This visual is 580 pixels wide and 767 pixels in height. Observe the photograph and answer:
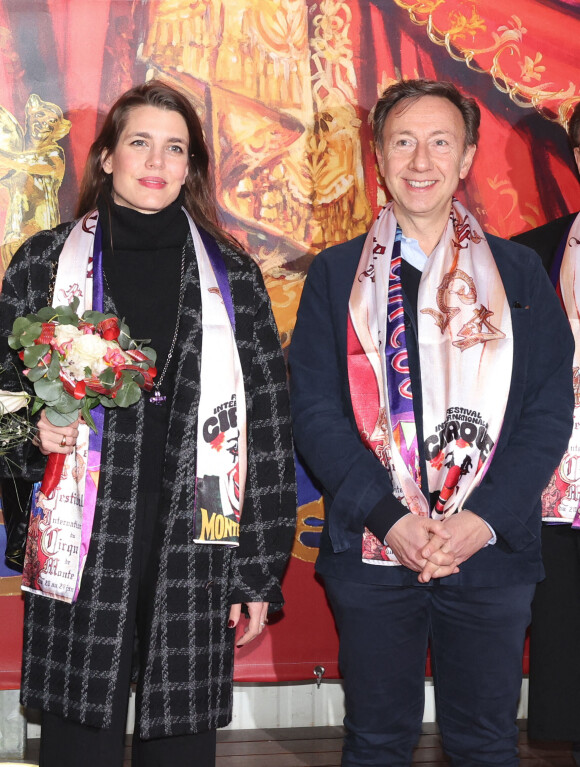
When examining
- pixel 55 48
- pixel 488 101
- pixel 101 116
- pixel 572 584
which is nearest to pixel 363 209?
pixel 488 101

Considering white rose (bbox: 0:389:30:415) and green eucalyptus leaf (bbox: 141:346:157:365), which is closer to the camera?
white rose (bbox: 0:389:30:415)

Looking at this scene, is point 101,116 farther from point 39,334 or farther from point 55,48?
point 39,334

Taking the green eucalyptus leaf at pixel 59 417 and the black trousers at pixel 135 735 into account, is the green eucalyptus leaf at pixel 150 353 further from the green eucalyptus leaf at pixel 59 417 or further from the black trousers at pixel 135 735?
the black trousers at pixel 135 735

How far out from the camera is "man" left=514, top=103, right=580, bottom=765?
2.63 metres

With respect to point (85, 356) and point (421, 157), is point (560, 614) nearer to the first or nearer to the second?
point (421, 157)

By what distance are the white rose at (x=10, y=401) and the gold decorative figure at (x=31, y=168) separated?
4.05 ft

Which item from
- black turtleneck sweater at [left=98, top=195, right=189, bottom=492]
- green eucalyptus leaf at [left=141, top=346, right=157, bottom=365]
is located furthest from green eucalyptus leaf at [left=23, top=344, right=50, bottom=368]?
black turtleneck sweater at [left=98, top=195, right=189, bottom=492]

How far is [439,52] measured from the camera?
10.1ft

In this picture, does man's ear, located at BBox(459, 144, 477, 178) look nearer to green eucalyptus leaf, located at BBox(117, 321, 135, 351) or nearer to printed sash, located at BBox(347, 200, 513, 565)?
printed sash, located at BBox(347, 200, 513, 565)

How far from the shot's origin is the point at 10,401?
1780 mm

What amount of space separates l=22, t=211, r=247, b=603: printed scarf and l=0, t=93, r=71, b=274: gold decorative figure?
606 mm

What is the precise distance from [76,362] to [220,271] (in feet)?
1.94

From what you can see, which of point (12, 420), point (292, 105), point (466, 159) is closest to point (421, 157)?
point (466, 159)

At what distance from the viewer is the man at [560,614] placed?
8.64 ft
